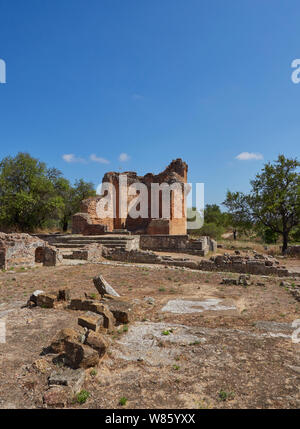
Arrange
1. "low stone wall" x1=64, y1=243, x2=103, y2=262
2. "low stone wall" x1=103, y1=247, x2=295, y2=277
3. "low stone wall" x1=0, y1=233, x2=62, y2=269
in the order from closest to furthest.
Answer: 1. "low stone wall" x1=0, y1=233, x2=62, y2=269
2. "low stone wall" x1=103, y1=247, x2=295, y2=277
3. "low stone wall" x1=64, y1=243, x2=103, y2=262

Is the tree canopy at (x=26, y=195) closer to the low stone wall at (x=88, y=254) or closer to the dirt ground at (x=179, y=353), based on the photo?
the low stone wall at (x=88, y=254)

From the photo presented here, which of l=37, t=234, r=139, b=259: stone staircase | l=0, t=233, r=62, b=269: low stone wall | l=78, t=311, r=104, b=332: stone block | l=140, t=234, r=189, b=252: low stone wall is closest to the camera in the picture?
l=78, t=311, r=104, b=332: stone block

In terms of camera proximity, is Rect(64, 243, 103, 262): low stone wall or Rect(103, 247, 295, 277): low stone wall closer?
Rect(103, 247, 295, 277): low stone wall

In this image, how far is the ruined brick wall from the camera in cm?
2106

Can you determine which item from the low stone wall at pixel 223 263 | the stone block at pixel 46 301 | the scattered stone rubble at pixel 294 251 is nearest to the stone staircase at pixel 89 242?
the low stone wall at pixel 223 263

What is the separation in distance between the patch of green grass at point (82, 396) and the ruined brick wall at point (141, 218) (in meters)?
17.4

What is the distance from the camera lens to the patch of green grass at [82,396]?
3010mm

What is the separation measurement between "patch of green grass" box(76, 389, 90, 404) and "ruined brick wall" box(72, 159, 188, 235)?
17.4m

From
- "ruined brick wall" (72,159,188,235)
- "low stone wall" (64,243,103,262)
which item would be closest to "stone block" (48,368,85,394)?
"low stone wall" (64,243,103,262)

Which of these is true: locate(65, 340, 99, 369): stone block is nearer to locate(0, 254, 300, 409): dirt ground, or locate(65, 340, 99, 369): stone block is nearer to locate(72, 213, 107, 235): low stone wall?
Answer: locate(0, 254, 300, 409): dirt ground

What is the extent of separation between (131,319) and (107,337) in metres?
1.03

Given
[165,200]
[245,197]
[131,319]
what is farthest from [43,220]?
[131,319]

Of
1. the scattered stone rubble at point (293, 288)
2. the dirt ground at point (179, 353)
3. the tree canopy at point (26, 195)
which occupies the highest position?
the tree canopy at point (26, 195)

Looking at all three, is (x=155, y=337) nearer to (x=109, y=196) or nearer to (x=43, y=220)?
(x=109, y=196)
